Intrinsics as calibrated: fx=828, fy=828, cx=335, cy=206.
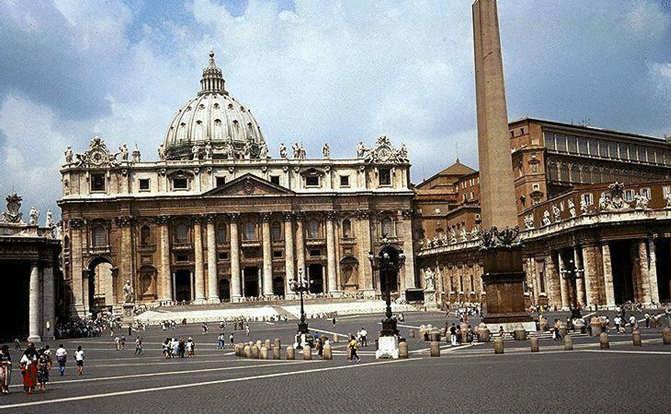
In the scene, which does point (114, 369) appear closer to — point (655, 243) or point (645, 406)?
point (645, 406)

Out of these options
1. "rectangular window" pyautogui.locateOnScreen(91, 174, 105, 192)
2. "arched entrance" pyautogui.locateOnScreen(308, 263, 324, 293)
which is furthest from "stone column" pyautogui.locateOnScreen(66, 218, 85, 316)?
"arched entrance" pyautogui.locateOnScreen(308, 263, 324, 293)

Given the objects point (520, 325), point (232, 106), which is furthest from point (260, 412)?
point (232, 106)

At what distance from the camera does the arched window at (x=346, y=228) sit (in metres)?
83.6

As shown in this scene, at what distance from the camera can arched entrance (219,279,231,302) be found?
266 feet

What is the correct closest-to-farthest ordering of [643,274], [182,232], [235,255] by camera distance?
1. [643,274]
2. [235,255]
3. [182,232]

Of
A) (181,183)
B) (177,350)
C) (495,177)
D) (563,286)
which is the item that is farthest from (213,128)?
(495,177)

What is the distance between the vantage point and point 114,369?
25844 mm

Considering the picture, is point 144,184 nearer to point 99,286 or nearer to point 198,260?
point 198,260

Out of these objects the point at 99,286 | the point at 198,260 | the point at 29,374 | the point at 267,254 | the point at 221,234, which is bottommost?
the point at 29,374

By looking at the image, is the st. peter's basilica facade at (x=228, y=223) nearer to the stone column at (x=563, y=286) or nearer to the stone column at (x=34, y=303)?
the stone column at (x=563, y=286)

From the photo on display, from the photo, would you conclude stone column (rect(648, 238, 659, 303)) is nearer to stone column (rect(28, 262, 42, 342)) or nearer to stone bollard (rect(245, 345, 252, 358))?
stone bollard (rect(245, 345, 252, 358))

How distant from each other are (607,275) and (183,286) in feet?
153

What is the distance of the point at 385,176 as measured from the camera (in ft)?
281

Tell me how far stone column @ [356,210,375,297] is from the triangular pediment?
7.79 metres
